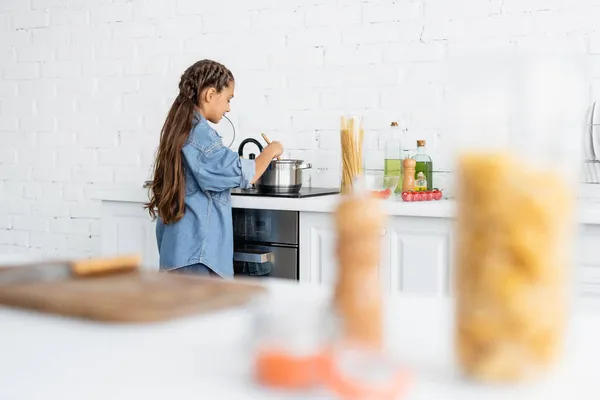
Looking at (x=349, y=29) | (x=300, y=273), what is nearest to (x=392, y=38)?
(x=349, y=29)

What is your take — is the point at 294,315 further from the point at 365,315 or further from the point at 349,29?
the point at 349,29

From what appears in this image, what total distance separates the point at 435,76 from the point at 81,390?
115 inches

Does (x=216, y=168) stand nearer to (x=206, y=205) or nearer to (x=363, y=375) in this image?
(x=206, y=205)

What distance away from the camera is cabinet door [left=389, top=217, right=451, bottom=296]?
290cm

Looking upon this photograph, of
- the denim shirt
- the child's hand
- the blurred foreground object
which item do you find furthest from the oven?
the blurred foreground object

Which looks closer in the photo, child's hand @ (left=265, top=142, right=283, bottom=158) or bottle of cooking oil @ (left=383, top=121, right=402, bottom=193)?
child's hand @ (left=265, top=142, right=283, bottom=158)

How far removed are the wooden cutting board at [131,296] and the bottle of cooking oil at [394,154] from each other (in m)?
2.36

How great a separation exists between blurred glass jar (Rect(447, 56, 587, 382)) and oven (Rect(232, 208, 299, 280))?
2323 mm

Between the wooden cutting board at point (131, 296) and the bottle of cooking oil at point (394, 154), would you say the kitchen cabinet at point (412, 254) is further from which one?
the wooden cutting board at point (131, 296)

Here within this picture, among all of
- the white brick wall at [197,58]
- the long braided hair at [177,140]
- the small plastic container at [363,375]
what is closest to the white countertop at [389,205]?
the long braided hair at [177,140]

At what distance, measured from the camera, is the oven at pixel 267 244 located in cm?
315

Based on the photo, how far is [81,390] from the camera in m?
0.83

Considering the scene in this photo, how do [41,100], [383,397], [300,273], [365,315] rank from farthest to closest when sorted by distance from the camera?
[41,100] < [300,273] < [365,315] < [383,397]

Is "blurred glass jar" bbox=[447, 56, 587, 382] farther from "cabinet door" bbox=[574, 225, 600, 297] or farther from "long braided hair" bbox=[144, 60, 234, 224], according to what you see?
"long braided hair" bbox=[144, 60, 234, 224]
